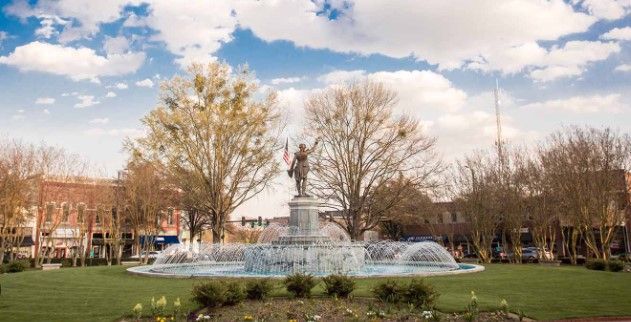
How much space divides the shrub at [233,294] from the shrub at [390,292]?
3.10 metres

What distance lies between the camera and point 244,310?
10.8m

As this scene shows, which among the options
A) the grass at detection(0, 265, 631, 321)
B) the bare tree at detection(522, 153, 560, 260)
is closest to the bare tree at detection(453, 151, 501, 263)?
the bare tree at detection(522, 153, 560, 260)

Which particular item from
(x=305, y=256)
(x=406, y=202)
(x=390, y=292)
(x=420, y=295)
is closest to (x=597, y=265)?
(x=406, y=202)

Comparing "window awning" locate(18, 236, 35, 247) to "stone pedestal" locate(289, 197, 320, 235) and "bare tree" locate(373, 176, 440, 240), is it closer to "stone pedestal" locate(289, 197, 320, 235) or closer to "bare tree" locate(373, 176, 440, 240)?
"bare tree" locate(373, 176, 440, 240)

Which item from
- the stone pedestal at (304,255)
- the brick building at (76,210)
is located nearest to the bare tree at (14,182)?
the brick building at (76,210)

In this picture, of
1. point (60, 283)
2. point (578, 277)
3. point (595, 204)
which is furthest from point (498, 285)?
point (595, 204)

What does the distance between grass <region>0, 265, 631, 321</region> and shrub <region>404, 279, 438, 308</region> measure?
0.35 meters

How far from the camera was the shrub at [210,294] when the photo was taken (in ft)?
35.2

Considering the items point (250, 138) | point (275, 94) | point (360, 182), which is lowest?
point (360, 182)

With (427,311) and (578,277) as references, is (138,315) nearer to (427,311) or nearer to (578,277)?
(427,311)

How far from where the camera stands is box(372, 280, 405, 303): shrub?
11195 millimetres

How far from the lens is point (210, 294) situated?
10.7 metres

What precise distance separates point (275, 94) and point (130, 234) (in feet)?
112

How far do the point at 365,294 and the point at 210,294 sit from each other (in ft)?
14.2
